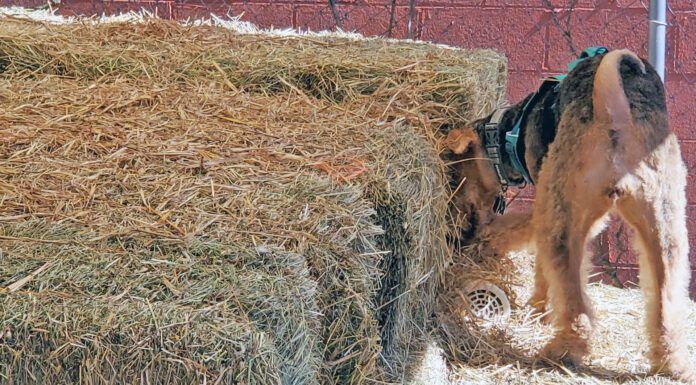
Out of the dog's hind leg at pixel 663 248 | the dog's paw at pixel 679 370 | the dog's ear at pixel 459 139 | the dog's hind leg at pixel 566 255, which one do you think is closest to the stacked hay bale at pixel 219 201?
the dog's ear at pixel 459 139

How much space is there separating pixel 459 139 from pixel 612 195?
854 millimetres

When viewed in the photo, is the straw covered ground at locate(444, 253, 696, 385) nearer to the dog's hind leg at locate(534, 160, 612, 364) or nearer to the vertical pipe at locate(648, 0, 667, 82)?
the dog's hind leg at locate(534, 160, 612, 364)

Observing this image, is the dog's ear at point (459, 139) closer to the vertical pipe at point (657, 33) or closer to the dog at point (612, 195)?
the dog at point (612, 195)

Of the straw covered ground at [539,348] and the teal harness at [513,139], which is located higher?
the teal harness at [513,139]

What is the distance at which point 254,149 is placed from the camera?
3309 millimetres

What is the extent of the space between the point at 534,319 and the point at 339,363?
2.03 meters

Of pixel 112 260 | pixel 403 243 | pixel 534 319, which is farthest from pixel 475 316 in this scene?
pixel 112 260

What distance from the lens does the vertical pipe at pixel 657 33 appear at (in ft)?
14.7

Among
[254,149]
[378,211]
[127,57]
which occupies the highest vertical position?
[127,57]

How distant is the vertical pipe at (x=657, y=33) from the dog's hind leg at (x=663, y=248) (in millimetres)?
812

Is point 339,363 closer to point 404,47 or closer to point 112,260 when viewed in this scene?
point 112,260

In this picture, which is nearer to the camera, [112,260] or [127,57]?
[112,260]

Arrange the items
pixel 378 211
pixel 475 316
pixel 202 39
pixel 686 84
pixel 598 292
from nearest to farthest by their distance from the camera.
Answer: pixel 378 211, pixel 475 316, pixel 202 39, pixel 598 292, pixel 686 84

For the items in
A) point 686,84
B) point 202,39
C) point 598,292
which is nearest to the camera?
point 202,39
